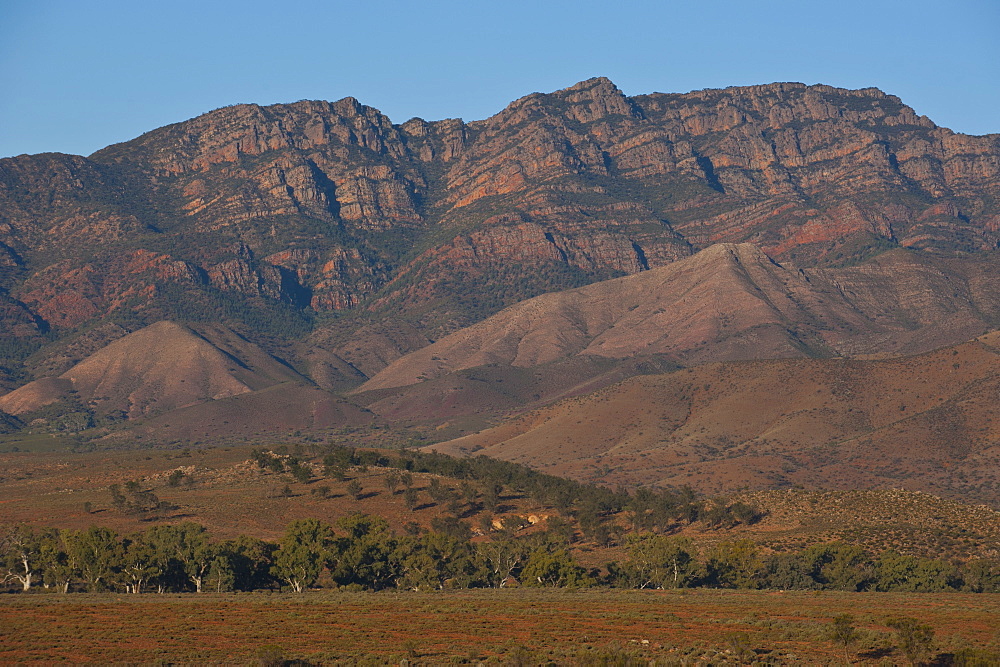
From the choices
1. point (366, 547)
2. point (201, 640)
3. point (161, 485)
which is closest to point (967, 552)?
point (366, 547)

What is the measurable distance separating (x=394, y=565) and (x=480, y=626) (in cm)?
2762

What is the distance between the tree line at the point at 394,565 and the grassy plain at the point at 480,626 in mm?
7578

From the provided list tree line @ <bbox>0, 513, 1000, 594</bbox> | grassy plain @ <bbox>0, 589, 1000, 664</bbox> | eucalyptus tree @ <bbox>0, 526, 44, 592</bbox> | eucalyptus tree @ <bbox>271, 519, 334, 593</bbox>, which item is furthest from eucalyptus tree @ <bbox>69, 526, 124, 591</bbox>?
eucalyptus tree @ <bbox>271, 519, 334, 593</bbox>

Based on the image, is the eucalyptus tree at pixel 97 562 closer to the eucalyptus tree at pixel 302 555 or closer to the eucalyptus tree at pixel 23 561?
the eucalyptus tree at pixel 23 561

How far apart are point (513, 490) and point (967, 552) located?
187 ft

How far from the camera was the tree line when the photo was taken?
296ft

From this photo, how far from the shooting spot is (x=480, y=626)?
69.1 metres

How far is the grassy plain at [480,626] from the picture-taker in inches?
2339

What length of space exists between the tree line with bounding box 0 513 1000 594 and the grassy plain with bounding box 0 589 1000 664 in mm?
7578

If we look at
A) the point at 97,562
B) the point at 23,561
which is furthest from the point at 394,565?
the point at 23,561

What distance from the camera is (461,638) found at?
214ft

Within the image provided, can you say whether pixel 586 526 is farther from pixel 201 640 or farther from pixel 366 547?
pixel 201 640

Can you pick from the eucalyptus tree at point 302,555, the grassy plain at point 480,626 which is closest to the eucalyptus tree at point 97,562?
the grassy plain at point 480,626

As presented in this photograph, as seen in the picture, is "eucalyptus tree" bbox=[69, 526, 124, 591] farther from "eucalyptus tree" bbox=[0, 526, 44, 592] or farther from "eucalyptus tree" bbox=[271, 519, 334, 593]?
"eucalyptus tree" bbox=[271, 519, 334, 593]
